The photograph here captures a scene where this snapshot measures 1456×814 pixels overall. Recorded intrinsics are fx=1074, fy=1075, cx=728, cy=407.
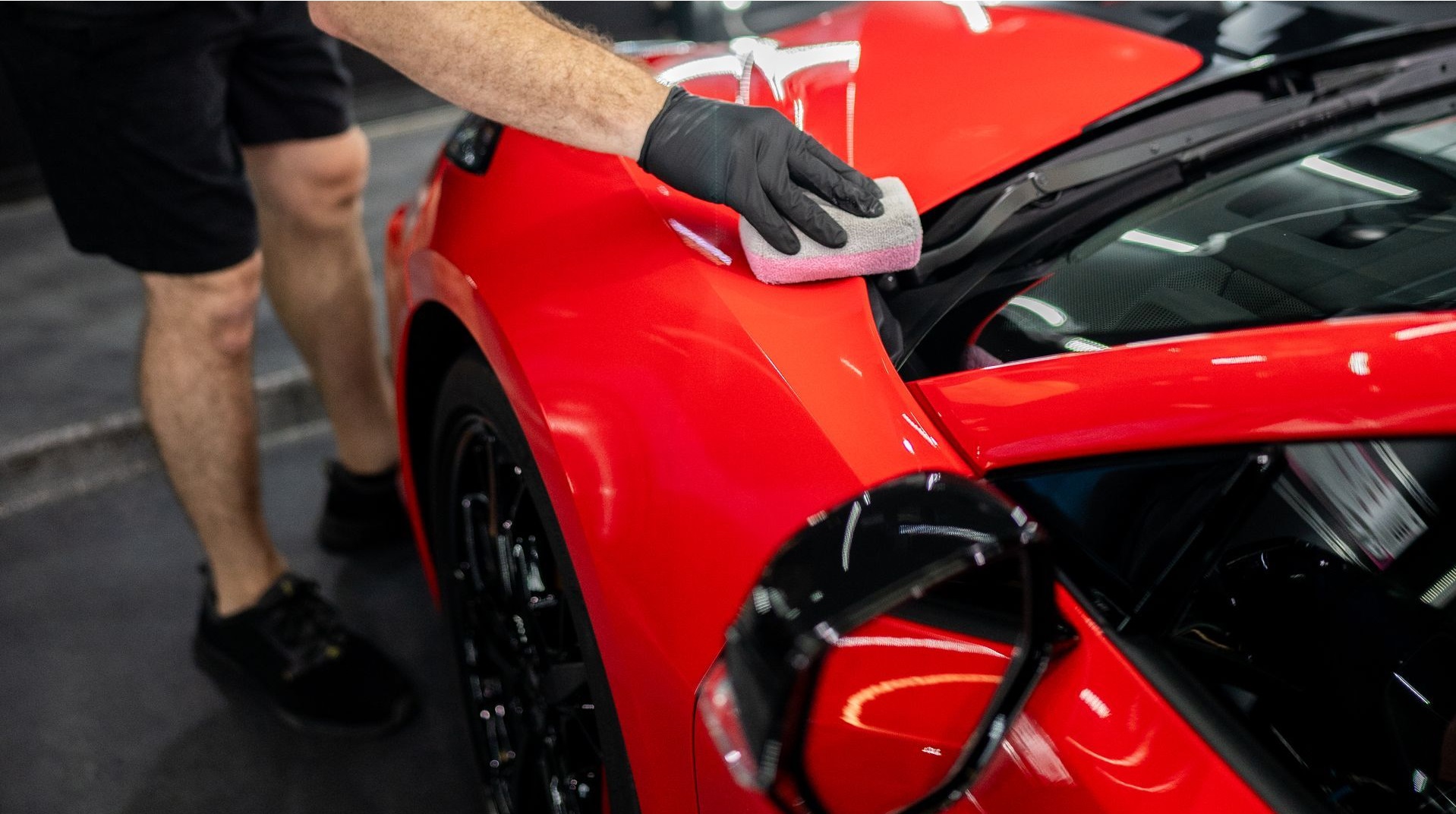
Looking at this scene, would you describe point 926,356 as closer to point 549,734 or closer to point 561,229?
point 561,229

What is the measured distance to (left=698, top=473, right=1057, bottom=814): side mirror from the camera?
652 millimetres

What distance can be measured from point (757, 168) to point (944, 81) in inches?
13.7

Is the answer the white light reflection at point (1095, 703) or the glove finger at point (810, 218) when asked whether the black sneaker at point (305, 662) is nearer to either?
the glove finger at point (810, 218)

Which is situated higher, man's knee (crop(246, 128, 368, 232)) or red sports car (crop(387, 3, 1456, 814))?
red sports car (crop(387, 3, 1456, 814))

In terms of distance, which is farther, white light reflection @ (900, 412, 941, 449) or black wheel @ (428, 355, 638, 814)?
black wheel @ (428, 355, 638, 814)

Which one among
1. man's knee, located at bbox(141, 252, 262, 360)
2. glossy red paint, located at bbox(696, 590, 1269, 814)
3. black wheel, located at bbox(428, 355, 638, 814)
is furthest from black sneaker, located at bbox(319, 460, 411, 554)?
glossy red paint, located at bbox(696, 590, 1269, 814)

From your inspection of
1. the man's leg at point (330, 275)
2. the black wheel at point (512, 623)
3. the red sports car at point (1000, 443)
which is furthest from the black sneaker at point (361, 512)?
the red sports car at point (1000, 443)

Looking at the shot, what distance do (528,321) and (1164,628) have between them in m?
0.67

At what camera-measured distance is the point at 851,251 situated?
3.47 feet

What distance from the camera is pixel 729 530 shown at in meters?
0.88

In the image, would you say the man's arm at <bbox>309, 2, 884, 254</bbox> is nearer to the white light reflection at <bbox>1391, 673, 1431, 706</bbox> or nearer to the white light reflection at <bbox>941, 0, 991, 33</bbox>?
the white light reflection at <bbox>941, 0, 991, 33</bbox>

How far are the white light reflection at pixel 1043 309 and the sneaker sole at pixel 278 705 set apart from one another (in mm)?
1305

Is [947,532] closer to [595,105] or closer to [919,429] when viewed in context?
[919,429]

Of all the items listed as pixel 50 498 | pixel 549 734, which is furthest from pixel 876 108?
pixel 50 498
